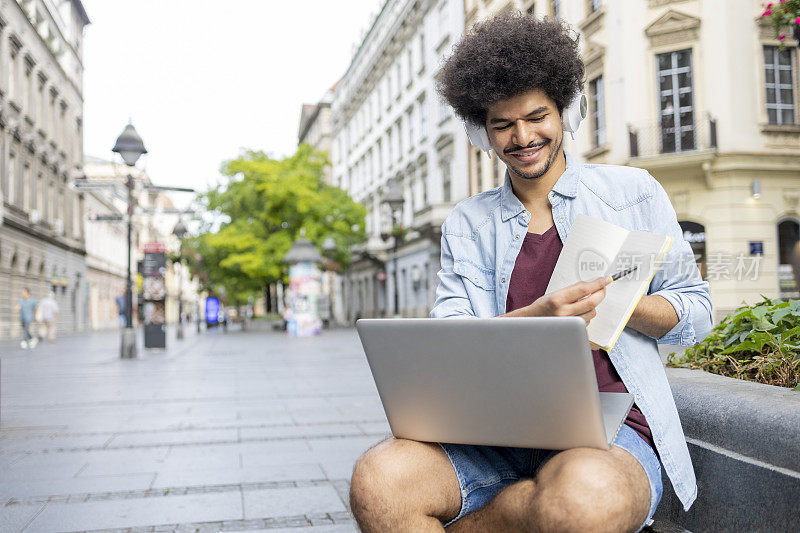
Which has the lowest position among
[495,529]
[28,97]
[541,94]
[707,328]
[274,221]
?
[495,529]

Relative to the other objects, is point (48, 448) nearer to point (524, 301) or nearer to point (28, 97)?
point (524, 301)

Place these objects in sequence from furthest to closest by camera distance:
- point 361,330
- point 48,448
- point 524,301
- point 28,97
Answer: point 28,97 < point 48,448 < point 524,301 < point 361,330

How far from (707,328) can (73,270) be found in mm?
45099

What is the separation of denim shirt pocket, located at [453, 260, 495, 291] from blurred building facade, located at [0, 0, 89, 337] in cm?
2987

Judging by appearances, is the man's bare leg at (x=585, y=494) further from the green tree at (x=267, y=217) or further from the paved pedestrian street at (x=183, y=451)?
the green tree at (x=267, y=217)

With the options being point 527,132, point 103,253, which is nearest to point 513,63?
point 527,132

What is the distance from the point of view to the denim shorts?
190 centimetres

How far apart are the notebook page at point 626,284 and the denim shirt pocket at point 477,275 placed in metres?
0.50

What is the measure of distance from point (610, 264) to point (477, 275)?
558 mm

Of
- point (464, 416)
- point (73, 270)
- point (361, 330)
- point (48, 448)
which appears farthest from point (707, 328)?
point (73, 270)

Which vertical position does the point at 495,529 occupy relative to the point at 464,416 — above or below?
below

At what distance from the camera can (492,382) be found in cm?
171

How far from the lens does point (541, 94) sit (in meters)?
2.24

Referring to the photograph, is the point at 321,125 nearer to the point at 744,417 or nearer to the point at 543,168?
the point at 543,168
